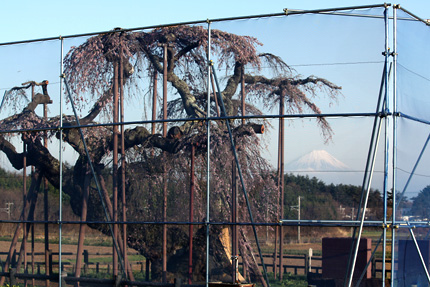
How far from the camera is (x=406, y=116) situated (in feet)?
26.4

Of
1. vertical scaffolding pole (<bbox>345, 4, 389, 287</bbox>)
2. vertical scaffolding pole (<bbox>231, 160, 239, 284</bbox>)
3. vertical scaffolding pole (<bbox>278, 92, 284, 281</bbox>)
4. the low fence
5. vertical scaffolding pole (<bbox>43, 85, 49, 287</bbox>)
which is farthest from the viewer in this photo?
vertical scaffolding pole (<bbox>43, 85, 49, 287</bbox>)

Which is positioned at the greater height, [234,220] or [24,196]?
[24,196]

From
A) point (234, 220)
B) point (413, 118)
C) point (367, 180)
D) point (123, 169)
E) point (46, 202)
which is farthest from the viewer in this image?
point (46, 202)

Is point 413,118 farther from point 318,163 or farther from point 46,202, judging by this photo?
point 46,202

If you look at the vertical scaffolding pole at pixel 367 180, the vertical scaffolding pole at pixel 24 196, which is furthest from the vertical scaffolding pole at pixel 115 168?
the vertical scaffolding pole at pixel 367 180

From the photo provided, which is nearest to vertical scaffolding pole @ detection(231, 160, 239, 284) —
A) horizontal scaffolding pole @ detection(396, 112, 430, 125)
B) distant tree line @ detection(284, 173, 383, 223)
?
distant tree line @ detection(284, 173, 383, 223)

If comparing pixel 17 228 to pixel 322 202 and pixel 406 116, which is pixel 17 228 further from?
pixel 406 116

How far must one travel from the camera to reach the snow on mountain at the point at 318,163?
831cm

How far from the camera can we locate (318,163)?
845 centimetres

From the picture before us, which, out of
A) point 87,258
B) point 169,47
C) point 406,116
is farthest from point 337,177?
point 87,258

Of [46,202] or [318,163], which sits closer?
[318,163]

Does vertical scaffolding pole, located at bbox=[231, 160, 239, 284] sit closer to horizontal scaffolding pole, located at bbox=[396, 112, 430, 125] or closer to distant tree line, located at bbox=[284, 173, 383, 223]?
distant tree line, located at bbox=[284, 173, 383, 223]

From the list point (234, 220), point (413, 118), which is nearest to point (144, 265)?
point (234, 220)

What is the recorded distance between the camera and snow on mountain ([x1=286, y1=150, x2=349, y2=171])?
831 cm
